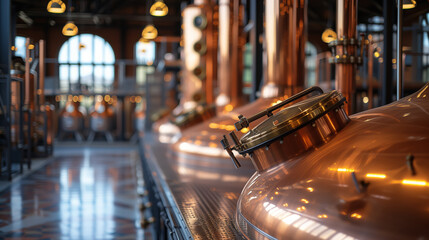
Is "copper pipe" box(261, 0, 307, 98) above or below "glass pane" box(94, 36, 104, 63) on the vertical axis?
below

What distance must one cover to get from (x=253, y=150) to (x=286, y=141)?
0.41 feet

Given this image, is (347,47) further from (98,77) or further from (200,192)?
(98,77)

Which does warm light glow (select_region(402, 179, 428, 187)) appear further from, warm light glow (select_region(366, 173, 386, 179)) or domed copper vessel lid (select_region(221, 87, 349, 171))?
domed copper vessel lid (select_region(221, 87, 349, 171))

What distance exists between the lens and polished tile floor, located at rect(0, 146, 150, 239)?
3.68m

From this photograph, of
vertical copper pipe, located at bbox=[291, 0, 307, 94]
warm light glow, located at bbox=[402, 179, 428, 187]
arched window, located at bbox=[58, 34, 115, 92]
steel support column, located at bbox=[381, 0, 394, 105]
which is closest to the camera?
warm light glow, located at bbox=[402, 179, 428, 187]

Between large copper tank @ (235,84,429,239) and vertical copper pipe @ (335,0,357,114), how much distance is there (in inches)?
26.3

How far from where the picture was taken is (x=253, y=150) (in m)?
1.49

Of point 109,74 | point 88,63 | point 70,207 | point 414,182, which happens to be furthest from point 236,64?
point 109,74

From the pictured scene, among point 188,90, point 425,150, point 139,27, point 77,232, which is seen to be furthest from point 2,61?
point 139,27

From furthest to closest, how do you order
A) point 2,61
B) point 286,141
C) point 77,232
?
point 2,61 < point 77,232 < point 286,141

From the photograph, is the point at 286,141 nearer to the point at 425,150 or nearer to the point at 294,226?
the point at 294,226

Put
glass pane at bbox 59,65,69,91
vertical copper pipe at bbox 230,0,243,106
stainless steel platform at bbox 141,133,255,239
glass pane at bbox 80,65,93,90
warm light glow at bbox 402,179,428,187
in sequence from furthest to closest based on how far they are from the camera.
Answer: glass pane at bbox 80,65,93,90 < glass pane at bbox 59,65,69,91 < vertical copper pipe at bbox 230,0,243,106 < stainless steel platform at bbox 141,133,255,239 < warm light glow at bbox 402,179,428,187

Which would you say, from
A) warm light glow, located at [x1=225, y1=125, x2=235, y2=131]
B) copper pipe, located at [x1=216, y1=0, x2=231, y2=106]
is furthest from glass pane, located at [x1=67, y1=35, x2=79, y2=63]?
warm light glow, located at [x1=225, y1=125, x2=235, y2=131]

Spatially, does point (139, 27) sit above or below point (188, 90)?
above
